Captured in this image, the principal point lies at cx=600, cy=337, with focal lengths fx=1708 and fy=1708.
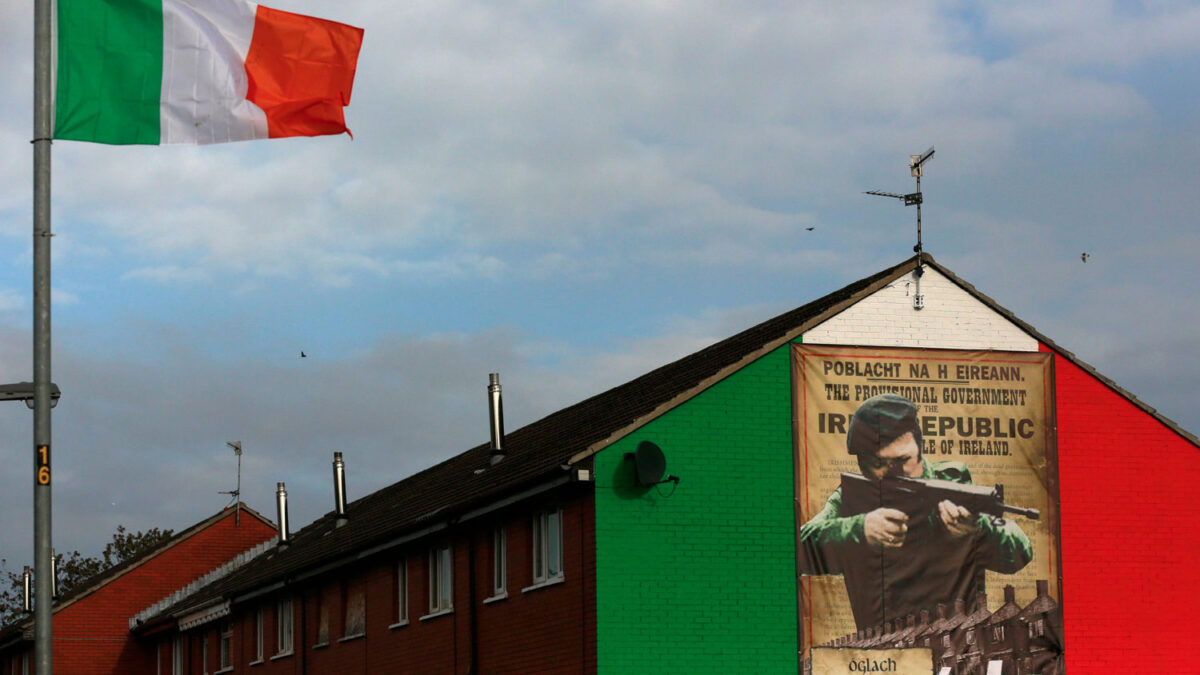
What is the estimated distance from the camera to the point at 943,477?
26.7m

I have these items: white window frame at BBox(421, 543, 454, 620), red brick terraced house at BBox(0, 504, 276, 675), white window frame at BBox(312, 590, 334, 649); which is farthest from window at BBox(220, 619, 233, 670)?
white window frame at BBox(421, 543, 454, 620)

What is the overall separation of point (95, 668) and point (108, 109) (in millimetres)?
43234

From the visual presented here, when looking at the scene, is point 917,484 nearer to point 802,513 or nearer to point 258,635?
point 802,513

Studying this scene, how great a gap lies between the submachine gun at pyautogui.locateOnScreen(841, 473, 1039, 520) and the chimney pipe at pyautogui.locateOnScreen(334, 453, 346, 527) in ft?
69.0

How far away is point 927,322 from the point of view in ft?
89.1

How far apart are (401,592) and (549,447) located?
525cm

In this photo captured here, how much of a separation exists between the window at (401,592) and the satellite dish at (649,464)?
9.18 metres

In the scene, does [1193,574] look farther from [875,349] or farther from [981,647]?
[875,349]

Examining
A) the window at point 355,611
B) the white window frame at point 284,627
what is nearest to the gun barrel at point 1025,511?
the window at point 355,611

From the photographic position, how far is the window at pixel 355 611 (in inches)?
1361

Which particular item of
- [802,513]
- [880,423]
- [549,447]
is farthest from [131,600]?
[880,423]

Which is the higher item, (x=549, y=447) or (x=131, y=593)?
(x=549, y=447)

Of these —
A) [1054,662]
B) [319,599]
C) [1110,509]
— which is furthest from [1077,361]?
[319,599]

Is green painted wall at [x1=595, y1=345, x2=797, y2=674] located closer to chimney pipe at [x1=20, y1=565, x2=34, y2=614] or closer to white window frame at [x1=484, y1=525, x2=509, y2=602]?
white window frame at [x1=484, y1=525, x2=509, y2=602]
